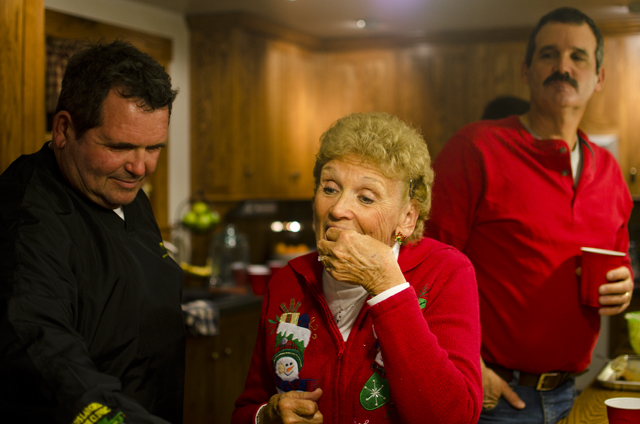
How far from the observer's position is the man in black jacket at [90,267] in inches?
36.3

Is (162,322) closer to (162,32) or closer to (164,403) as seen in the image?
(164,403)

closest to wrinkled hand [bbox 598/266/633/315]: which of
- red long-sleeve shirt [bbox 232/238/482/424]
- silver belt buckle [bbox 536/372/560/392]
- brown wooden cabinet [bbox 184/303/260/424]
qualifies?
silver belt buckle [bbox 536/372/560/392]

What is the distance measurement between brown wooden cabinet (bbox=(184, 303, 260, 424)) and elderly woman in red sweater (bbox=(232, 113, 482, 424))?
1888 mm

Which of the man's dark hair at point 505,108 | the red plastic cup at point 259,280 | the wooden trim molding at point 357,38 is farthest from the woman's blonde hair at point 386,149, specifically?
the wooden trim molding at point 357,38

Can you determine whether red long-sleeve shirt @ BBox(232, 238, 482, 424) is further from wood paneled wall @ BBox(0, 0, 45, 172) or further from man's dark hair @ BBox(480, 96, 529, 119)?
man's dark hair @ BBox(480, 96, 529, 119)

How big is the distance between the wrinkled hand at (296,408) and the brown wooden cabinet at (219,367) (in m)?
1.95

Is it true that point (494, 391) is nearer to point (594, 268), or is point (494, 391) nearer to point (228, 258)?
point (594, 268)

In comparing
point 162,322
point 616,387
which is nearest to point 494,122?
point 616,387

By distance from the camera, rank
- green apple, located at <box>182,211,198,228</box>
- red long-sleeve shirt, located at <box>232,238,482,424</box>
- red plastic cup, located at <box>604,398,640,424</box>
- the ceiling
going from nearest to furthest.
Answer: red long-sleeve shirt, located at <box>232,238,482,424</box>, red plastic cup, located at <box>604,398,640,424</box>, green apple, located at <box>182,211,198,228</box>, the ceiling

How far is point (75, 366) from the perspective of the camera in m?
0.92

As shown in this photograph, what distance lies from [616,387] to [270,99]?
3.50m

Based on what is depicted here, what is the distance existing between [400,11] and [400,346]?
142 inches

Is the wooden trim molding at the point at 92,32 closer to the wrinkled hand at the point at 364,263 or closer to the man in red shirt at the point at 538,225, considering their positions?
the man in red shirt at the point at 538,225

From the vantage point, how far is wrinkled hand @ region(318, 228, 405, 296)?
42.5 inches
